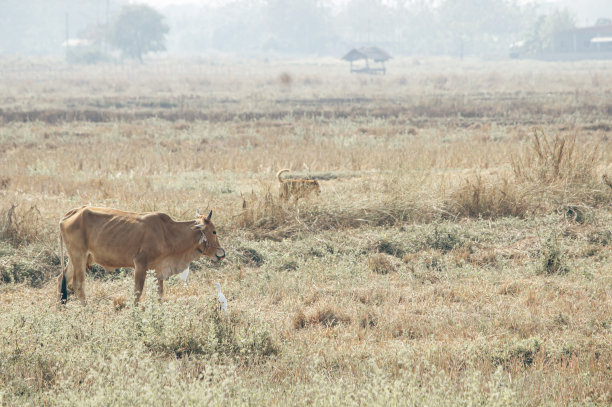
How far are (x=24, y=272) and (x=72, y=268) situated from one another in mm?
1722

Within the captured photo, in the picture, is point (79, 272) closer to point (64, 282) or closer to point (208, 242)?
point (64, 282)

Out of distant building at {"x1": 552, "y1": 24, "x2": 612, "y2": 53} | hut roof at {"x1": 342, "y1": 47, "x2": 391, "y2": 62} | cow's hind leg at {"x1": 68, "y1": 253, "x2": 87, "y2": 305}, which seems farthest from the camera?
distant building at {"x1": 552, "y1": 24, "x2": 612, "y2": 53}

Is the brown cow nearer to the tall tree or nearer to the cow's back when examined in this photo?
the cow's back

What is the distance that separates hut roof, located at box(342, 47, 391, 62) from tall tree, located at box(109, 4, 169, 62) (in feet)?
143

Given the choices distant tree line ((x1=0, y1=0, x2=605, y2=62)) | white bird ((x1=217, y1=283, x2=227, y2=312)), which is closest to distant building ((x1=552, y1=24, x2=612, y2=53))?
distant tree line ((x1=0, y1=0, x2=605, y2=62))

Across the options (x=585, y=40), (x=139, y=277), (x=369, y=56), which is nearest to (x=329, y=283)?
(x=139, y=277)

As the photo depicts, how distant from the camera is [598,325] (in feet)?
20.7

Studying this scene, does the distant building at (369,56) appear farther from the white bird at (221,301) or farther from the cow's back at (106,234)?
the white bird at (221,301)

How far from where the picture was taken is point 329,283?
7.97 m

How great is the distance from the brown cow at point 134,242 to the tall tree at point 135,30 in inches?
→ 4218

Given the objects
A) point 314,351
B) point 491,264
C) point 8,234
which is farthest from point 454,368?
point 8,234

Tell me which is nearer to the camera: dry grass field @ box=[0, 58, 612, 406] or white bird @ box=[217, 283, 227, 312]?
dry grass field @ box=[0, 58, 612, 406]

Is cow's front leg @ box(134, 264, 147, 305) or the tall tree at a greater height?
the tall tree

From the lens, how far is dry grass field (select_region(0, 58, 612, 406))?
4.92 m
